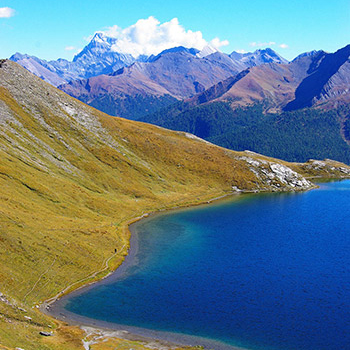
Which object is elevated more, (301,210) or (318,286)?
(301,210)

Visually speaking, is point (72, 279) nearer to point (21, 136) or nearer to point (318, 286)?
point (318, 286)

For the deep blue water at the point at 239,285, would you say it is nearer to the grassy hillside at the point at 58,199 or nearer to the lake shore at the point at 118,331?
the lake shore at the point at 118,331

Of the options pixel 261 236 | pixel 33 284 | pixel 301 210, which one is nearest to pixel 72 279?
pixel 33 284

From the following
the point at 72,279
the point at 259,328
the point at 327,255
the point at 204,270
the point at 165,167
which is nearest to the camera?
the point at 259,328

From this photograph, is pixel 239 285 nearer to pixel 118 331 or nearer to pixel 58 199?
pixel 118 331

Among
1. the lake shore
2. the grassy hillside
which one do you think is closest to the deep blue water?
the lake shore
